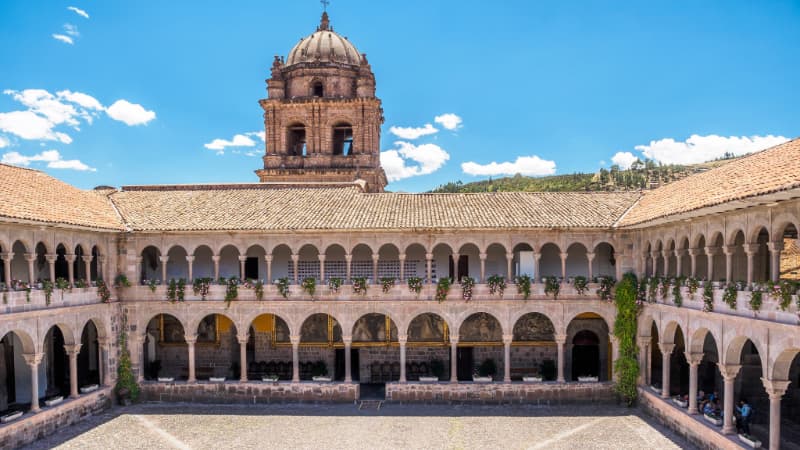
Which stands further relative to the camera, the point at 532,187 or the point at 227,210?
the point at 532,187

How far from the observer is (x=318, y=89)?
35.0 m

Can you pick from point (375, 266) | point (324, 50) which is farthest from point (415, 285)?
point (324, 50)

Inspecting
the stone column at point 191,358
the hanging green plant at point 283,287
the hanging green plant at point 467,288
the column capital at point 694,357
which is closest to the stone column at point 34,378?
the stone column at point 191,358

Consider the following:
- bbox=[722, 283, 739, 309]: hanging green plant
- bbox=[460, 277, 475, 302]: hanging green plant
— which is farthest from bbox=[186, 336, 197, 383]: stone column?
bbox=[722, 283, 739, 309]: hanging green plant

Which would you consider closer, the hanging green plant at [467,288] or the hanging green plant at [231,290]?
the hanging green plant at [467,288]

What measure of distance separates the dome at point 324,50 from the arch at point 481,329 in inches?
676

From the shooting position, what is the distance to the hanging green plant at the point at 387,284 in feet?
77.5

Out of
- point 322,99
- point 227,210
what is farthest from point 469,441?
point 322,99

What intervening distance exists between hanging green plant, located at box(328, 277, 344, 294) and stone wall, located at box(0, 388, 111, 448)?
954 centimetres

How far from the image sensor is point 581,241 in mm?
23609

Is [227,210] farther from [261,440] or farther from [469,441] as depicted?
[469,441]

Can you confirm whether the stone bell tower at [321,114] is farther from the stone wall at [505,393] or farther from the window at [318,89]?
the stone wall at [505,393]

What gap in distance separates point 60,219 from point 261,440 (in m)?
9.85

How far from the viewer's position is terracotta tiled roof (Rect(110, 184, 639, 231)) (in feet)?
76.8
